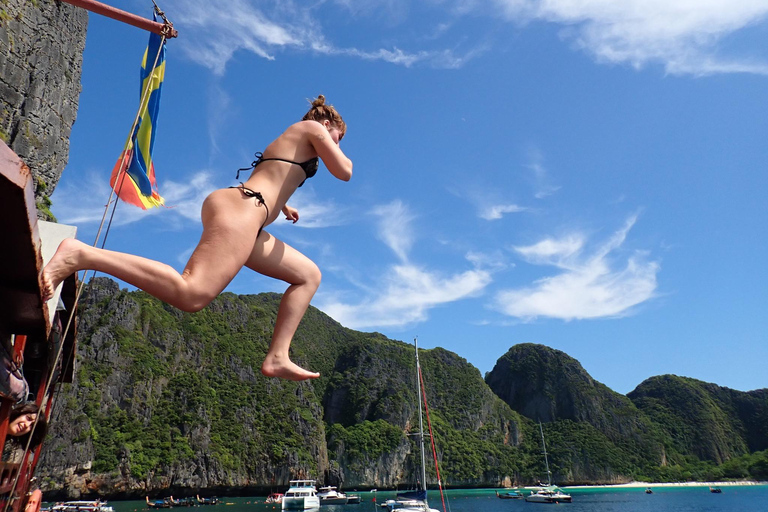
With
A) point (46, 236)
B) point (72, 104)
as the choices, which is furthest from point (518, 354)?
point (46, 236)

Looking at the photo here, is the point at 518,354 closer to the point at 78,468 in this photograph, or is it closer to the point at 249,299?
the point at 249,299

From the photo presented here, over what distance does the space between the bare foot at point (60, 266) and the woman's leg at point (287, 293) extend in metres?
0.58

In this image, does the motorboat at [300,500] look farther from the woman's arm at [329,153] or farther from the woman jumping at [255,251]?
the woman's arm at [329,153]

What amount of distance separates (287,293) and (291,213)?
18.7 inches

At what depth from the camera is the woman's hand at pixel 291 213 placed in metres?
2.39

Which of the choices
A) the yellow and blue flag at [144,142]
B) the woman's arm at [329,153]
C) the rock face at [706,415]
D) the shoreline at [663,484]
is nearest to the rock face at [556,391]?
the rock face at [706,415]

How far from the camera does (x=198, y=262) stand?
1.67 meters

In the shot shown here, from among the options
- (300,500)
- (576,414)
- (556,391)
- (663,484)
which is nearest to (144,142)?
(300,500)

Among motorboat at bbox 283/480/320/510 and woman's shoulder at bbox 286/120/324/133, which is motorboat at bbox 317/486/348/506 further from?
woman's shoulder at bbox 286/120/324/133

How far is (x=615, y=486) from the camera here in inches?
5404

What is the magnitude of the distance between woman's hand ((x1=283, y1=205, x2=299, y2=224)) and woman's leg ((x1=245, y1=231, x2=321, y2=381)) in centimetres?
35

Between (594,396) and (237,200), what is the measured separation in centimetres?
17859

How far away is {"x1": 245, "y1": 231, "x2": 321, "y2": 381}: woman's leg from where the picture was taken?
77.6 inches

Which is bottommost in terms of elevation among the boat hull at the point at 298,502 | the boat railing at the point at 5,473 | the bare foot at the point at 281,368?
the boat hull at the point at 298,502
